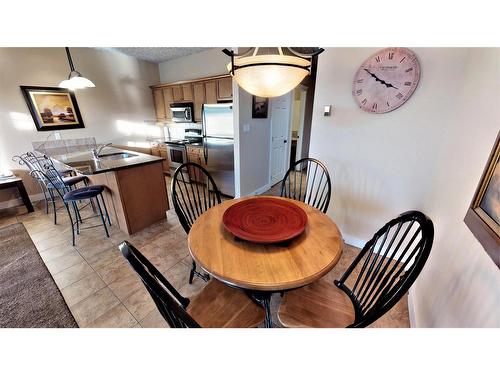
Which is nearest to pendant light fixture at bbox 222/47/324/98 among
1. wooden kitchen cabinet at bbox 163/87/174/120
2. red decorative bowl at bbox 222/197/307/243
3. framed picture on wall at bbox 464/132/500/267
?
red decorative bowl at bbox 222/197/307/243

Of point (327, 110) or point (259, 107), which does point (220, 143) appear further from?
point (327, 110)

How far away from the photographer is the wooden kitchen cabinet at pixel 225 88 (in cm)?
324

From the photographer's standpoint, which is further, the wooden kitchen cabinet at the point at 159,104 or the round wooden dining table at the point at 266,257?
the wooden kitchen cabinet at the point at 159,104

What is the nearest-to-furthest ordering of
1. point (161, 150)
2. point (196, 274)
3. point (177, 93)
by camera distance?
1. point (196, 274)
2. point (177, 93)
3. point (161, 150)

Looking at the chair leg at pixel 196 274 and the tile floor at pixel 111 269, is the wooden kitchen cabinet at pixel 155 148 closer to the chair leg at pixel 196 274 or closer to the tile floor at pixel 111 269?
the tile floor at pixel 111 269

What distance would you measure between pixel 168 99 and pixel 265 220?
171 inches

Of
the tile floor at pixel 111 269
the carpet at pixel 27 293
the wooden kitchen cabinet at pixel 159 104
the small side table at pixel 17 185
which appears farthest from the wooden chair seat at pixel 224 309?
the wooden kitchen cabinet at pixel 159 104

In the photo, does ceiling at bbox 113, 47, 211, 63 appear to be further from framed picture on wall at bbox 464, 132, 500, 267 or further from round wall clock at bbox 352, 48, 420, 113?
framed picture on wall at bbox 464, 132, 500, 267

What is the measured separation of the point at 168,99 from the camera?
4.46 meters

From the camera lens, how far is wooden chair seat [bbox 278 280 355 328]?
3.29ft

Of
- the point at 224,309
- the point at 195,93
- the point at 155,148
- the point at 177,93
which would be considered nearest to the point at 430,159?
the point at 224,309

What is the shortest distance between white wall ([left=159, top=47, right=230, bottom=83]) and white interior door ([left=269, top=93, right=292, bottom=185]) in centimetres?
117

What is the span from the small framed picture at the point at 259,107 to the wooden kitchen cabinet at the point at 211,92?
32.3 inches
